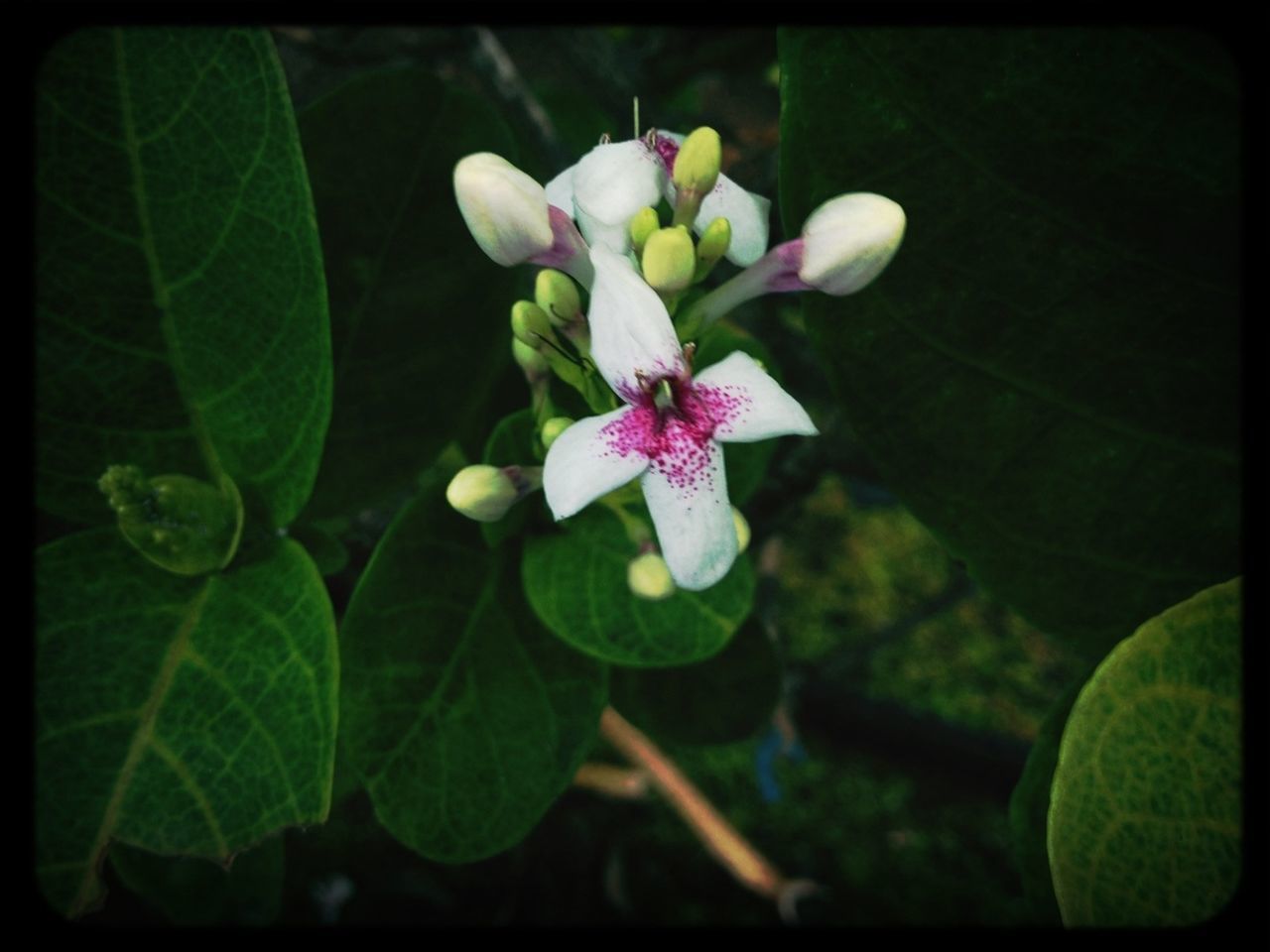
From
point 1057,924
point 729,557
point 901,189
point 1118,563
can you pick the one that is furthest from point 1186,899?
point 901,189

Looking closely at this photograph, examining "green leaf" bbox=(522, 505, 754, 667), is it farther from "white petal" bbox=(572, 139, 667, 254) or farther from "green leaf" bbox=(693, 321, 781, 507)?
"white petal" bbox=(572, 139, 667, 254)

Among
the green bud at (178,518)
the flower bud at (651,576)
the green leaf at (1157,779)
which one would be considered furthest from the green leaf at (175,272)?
the green leaf at (1157,779)

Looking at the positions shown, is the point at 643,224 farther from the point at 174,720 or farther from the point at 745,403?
the point at 174,720


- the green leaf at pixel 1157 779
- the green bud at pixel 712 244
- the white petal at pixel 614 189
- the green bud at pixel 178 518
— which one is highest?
the white petal at pixel 614 189

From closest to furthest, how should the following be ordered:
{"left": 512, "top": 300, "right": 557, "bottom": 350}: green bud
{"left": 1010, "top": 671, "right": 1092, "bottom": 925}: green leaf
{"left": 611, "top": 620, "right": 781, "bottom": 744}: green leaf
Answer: {"left": 512, "top": 300, "right": 557, "bottom": 350}: green bud, {"left": 1010, "top": 671, "right": 1092, "bottom": 925}: green leaf, {"left": 611, "top": 620, "right": 781, "bottom": 744}: green leaf

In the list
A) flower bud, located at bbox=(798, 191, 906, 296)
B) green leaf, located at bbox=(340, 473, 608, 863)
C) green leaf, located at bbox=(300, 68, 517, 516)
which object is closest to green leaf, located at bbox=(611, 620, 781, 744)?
green leaf, located at bbox=(340, 473, 608, 863)

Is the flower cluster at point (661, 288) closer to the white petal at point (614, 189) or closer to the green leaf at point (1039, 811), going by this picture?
the white petal at point (614, 189)

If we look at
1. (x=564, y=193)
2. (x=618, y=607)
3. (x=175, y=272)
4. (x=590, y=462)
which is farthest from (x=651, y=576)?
(x=175, y=272)
